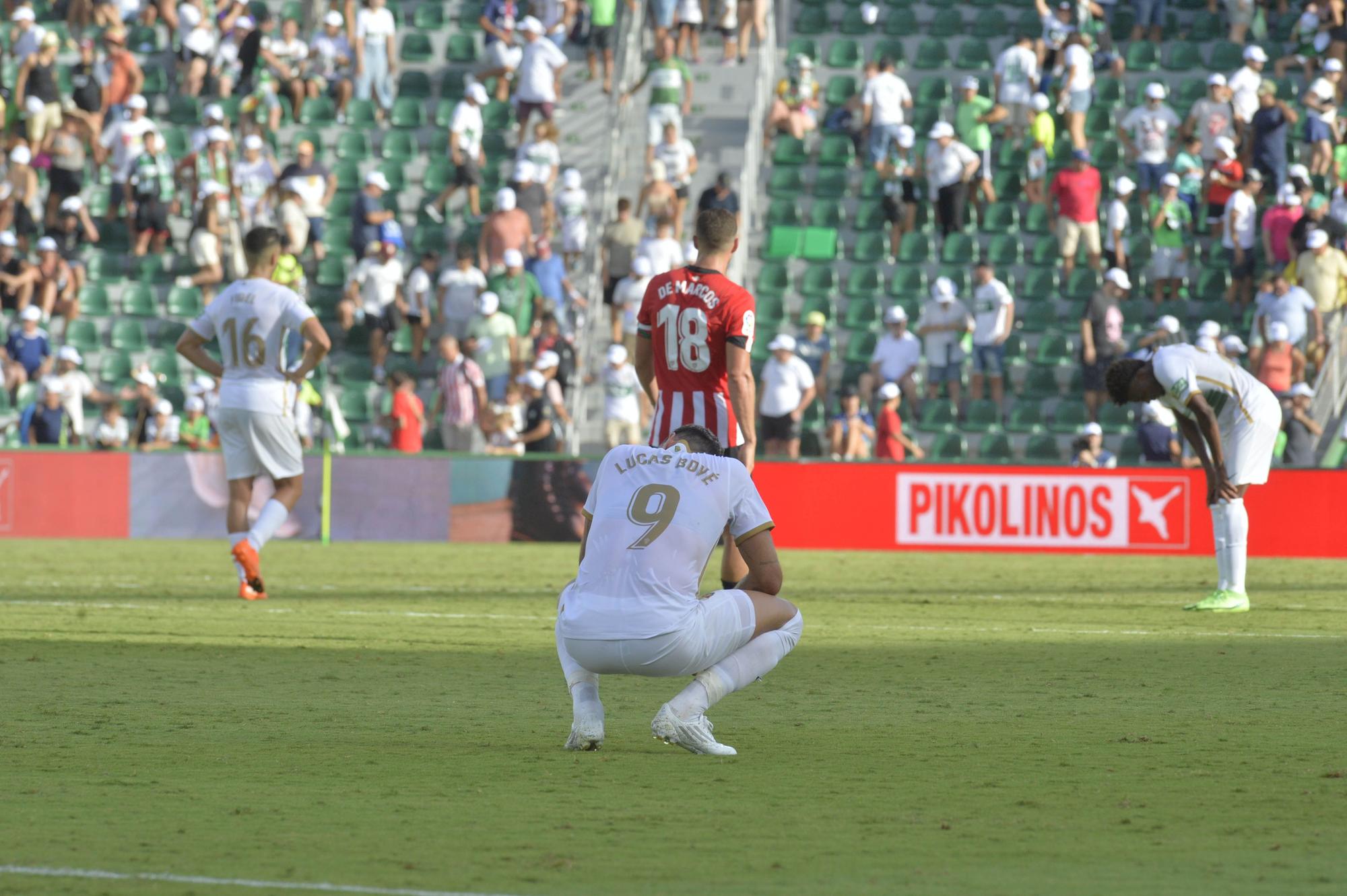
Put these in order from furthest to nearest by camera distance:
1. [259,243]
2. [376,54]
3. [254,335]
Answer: [376,54] → [254,335] → [259,243]

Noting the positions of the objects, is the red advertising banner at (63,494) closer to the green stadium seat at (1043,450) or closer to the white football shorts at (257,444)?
the white football shorts at (257,444)

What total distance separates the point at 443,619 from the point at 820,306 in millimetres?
13860

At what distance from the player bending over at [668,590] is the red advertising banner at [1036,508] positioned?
14.0 metres

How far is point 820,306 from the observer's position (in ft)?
A: 86.9

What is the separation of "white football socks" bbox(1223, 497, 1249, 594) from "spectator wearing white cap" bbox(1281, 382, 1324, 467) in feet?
29.9

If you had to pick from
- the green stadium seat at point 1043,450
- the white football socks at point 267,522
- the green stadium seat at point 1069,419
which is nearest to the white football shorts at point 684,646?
the white football socks at point 267,522

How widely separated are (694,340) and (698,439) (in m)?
2.77

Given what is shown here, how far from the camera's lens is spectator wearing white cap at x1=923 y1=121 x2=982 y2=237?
2625 centimetres

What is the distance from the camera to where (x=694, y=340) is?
10.3 metres

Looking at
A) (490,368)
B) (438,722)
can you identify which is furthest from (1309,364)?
(438,722)

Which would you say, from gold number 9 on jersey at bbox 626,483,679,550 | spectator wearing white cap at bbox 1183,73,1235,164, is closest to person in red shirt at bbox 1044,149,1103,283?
spectator wearing white cap at bbox 1183,73,1235,164

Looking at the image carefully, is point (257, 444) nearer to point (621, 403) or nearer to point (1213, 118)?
point (621, 403)

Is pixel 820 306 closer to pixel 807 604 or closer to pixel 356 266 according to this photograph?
pixel 356 266

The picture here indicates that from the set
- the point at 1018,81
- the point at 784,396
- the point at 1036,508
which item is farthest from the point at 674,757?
the point at 1018,81
